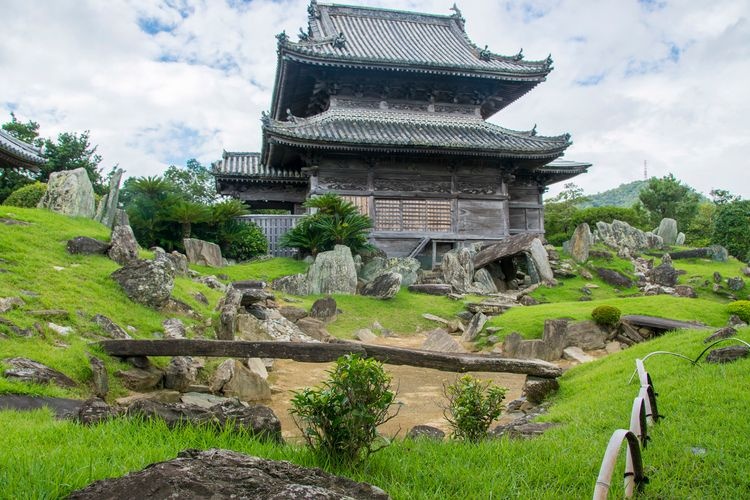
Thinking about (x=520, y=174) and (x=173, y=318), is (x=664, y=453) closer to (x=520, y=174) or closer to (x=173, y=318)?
(x=173, y=318)

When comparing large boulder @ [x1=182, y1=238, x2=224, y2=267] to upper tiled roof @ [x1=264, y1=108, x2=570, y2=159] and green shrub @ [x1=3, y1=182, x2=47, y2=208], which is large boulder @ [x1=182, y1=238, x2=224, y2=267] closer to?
upper tiled roof @ [x1=264, y1=108, x2=570, y2=159]

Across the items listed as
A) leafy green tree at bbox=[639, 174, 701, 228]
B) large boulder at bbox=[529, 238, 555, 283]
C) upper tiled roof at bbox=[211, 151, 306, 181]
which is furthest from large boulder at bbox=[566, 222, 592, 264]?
leafy green tree at bbox=[639, 174, 701, 228]

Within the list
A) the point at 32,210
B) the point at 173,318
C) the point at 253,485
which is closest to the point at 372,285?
the point at 173,318

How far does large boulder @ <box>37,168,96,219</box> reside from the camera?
46.1 feet

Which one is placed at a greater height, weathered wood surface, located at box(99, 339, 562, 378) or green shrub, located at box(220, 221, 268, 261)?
green shrub, located at box(220, 221, 268, 261)

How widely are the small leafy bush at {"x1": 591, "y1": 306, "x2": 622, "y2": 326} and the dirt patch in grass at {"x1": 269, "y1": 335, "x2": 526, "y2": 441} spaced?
2532mm

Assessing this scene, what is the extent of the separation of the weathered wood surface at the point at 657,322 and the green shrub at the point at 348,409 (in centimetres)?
896

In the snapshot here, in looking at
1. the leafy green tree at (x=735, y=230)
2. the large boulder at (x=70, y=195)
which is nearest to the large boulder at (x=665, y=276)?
the leafy green tree at (x=735, y=230)

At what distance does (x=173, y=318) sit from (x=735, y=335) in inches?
346

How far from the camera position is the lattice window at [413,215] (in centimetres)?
2158

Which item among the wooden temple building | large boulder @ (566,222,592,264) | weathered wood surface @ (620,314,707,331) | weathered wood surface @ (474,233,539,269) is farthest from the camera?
the wooden temple building

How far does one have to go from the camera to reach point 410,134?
21.7 metres

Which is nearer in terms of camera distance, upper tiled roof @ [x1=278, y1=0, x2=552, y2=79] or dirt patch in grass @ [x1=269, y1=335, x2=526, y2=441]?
dirt patch in grass @ [x1=269, y1=335, x2=526, y2=441]

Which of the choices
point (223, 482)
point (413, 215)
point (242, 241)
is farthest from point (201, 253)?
point (223, 482)
